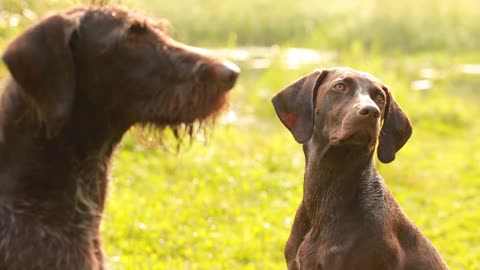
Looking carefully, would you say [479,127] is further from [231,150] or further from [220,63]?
[220,63]

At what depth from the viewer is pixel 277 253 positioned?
→ 7801 millimetres

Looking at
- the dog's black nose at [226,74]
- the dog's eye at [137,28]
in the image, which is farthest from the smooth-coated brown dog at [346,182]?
the dog's eye at [137,28]

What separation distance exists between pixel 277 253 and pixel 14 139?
3911 millimetres

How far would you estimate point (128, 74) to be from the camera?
436cm

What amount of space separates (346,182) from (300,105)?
0.54 m

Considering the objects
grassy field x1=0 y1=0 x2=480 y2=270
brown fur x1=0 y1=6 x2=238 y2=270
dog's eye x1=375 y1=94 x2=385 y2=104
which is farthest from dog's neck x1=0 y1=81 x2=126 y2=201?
dog's eye x1=375 y1=94 x2=385 y2=104

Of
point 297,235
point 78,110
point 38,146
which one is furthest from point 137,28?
point 297,235

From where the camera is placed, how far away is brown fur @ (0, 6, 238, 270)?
423 cm

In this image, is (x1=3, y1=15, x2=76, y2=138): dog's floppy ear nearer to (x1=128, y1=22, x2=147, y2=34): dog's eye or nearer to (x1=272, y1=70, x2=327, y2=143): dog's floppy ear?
(x1=128, y1=22, x2=147, y2=34): dog's eye

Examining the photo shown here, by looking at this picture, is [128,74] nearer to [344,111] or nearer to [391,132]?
[344,111]

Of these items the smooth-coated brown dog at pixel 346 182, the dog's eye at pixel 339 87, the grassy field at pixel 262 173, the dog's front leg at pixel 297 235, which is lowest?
the grassy field at pixel 262 173

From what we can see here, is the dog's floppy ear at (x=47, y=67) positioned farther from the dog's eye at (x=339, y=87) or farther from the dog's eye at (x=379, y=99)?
the dog's eye at (x=379, y=99)

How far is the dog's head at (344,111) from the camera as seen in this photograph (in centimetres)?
496

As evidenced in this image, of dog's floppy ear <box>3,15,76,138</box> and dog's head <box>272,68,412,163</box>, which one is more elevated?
dog's floppy ear <box>3,15,76,138</box>
